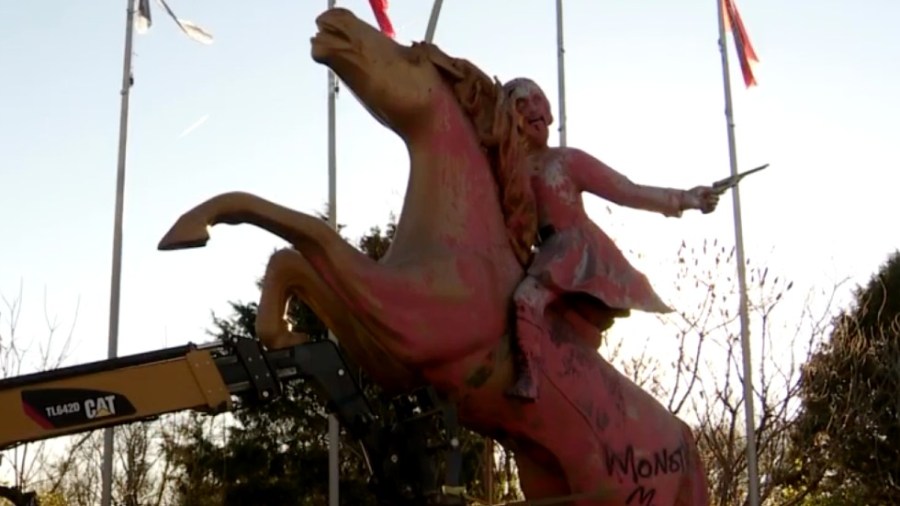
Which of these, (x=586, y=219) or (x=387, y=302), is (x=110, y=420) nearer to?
(x=387, y=302)

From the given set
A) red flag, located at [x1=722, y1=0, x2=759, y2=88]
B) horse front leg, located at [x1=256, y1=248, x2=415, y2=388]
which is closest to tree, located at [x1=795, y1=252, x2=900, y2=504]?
red flag, located at [x1=722, y1=0, x2=759, y2=88]

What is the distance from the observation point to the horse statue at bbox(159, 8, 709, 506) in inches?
206

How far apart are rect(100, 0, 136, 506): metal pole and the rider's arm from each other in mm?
7468

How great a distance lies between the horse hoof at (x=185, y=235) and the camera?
5.01 m

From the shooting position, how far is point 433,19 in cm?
952

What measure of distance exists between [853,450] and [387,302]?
18.1 m

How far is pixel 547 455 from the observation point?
5746 millimetres

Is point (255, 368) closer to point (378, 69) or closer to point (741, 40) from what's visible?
point (378, 69)

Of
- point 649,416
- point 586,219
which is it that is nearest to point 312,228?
point 586,219

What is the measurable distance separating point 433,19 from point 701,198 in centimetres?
409

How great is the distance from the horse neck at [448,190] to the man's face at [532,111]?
0.38 m

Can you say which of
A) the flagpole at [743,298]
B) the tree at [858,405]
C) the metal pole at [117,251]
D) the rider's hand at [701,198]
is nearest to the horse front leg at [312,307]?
the rider's hand at [701,198]

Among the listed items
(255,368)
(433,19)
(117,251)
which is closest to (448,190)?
(255,368)

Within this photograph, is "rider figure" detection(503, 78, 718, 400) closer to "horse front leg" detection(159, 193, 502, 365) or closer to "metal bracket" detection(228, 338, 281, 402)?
"horse front leg" detection(159, 193, 502, 365)
